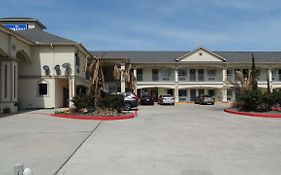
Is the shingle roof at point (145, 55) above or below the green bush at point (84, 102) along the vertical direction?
above

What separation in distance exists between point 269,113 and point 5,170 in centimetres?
1825

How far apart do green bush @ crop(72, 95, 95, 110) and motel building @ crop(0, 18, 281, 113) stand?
547 centimetres

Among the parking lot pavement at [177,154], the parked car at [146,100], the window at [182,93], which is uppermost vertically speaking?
the window at [182,93]

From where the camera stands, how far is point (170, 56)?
144ft

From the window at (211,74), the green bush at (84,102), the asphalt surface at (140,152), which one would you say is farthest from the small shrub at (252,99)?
the window at (211,74)

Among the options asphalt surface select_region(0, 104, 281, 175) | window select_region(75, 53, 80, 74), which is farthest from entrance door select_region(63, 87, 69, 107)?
asphalt surface select_region(0, 104, 281, 175)

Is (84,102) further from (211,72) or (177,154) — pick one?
(211,72)

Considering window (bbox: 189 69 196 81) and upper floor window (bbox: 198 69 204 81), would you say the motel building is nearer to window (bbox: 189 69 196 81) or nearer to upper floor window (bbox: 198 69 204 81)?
upper floor window (bbox: 198 69 204 81)

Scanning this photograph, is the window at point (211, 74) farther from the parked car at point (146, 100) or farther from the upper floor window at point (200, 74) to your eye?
the parked car at point (146, 100)

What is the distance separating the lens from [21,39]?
75.3 feet

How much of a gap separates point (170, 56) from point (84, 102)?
27092mm

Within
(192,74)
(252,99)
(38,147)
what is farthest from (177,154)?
(192,74)

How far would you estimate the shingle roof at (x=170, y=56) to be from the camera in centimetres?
4216

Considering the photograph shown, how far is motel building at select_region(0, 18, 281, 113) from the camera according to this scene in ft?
71.0
